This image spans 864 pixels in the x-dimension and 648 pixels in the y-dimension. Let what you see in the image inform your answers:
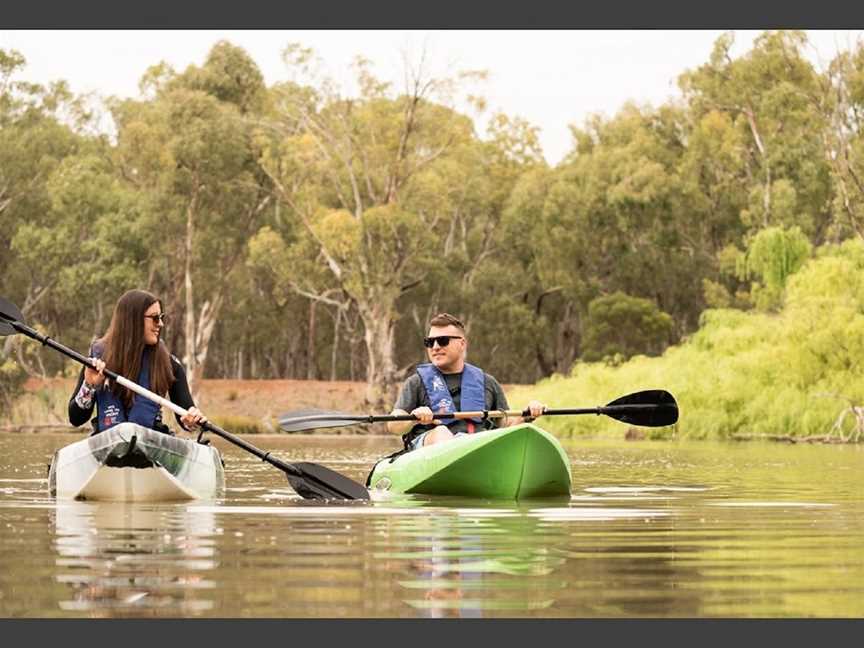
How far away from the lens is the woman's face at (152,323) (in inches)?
456

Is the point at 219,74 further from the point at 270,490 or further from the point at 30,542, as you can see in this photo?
the point at 30,542

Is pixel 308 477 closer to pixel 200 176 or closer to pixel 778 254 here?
pixel 778 254

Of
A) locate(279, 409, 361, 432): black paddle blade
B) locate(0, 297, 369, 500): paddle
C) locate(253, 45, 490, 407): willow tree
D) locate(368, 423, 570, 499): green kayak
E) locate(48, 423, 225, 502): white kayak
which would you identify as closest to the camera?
locate(48, 423, 225, 502): white kayak

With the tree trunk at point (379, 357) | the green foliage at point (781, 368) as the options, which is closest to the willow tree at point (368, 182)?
the tree trunk at point (379, 357)

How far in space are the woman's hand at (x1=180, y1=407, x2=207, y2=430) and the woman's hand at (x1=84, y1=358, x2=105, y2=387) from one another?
0.57 metres

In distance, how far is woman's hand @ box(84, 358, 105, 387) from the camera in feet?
37.6

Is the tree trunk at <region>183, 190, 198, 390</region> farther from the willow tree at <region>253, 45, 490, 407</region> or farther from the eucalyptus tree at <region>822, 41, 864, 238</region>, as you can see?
the eucalyptus tree at <region>822, 41, 864, 238</region>

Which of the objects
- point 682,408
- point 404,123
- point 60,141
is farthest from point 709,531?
point 60,141

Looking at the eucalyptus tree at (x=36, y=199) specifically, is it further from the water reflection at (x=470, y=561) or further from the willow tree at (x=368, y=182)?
the water reflection at (x=470, y=561)

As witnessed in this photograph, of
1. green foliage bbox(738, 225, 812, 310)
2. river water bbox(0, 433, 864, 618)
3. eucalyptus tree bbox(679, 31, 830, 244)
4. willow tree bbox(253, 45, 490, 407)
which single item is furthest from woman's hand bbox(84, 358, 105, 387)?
eucalyptus tree bbox(679, 31, 830, 244)

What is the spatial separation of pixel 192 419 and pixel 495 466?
2.02m

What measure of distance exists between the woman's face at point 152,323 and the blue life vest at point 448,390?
1.96m

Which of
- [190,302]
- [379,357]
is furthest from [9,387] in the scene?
[379,357]

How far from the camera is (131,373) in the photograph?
1176cm
